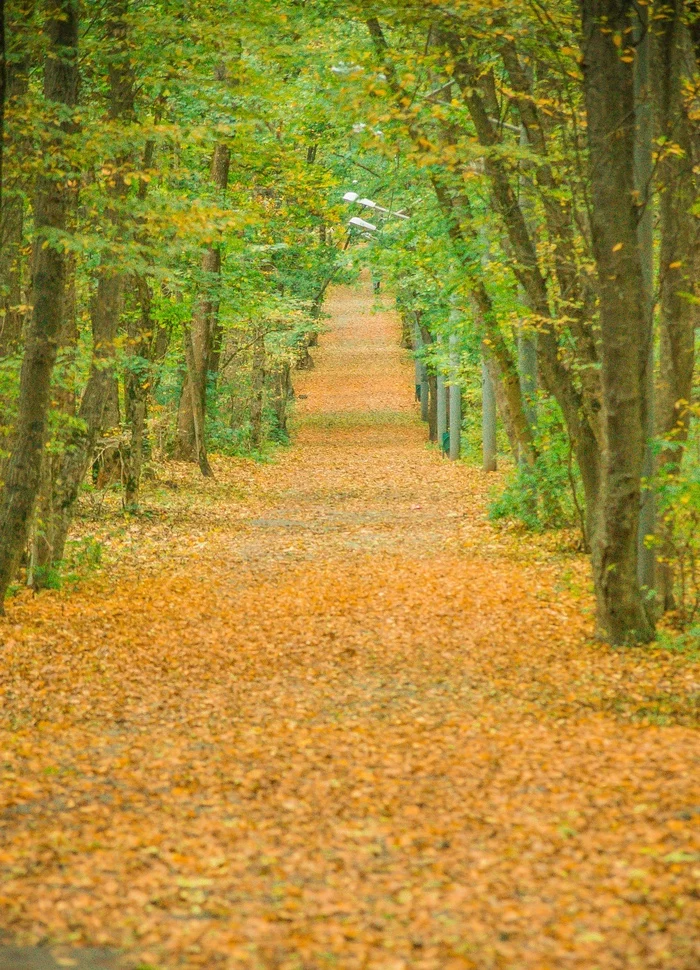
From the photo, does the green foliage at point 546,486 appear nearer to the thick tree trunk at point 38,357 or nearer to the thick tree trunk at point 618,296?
the thick tree trunk at point 618,296

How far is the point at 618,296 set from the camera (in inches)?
363

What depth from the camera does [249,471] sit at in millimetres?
26938

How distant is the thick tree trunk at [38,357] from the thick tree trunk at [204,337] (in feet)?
30.2

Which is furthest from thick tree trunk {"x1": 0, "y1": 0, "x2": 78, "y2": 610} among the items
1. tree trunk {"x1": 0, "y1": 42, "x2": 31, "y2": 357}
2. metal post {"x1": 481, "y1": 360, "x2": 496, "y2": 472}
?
metal post {"x1": 481, "y1": 360, "x2": 496, "y2": 472}

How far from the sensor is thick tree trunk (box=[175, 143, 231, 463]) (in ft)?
72.1

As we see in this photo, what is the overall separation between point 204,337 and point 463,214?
33.7 feet

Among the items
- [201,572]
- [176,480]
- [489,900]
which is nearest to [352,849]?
[489,900]

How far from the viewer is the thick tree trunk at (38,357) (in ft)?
35.7

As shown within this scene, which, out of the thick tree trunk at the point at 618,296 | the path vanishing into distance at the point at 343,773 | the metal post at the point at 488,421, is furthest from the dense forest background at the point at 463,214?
the metal post at the point at 488,421

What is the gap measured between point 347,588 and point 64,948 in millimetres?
8959

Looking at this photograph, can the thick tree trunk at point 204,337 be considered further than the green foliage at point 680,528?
Yes

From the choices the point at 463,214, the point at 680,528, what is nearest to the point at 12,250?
the point at 463,214

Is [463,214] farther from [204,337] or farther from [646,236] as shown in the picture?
[204,337]

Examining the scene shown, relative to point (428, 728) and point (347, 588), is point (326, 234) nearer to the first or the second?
point (347, 588)
